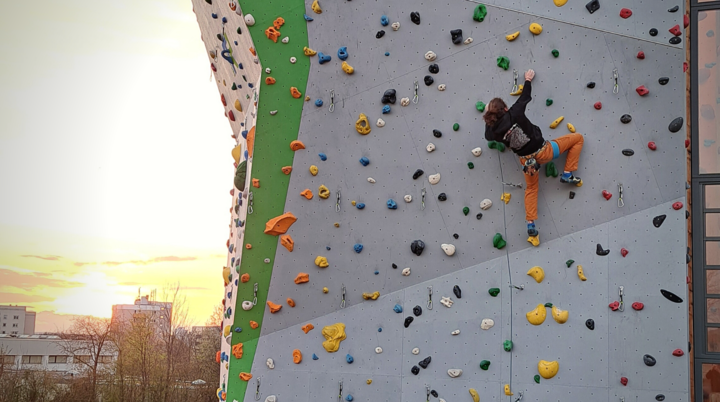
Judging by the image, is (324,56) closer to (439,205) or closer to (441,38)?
(441,38)

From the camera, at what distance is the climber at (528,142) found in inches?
165

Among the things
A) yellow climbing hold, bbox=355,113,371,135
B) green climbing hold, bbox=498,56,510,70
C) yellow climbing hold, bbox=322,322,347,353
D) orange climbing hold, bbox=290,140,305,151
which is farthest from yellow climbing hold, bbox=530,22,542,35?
yellow climbing hold, bbox=322,322,347,353

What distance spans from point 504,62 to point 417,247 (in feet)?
5.07

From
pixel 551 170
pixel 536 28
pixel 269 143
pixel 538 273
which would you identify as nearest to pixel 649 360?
pixel 538 273

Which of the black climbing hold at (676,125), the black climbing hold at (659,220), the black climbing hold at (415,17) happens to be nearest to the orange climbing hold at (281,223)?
the black climbing hold at (415,17)

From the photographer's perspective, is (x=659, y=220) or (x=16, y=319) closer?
(x=659, y=220)

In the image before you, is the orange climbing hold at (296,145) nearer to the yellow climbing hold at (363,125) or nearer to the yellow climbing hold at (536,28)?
the yellow climbing hold at (363,125)

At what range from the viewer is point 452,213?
4762mm

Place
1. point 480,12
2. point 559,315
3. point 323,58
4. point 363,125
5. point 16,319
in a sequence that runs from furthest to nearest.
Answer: point 16,319, point 323,58, point 363,125, point 480,12, point 559,315

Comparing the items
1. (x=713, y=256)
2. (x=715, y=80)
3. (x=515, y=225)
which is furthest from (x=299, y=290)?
(x=715, y=80)

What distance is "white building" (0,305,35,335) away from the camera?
3409cm

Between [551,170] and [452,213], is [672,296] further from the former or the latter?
[452,213]

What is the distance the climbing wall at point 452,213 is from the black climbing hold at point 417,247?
0.05 metres

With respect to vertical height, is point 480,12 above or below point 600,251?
above
